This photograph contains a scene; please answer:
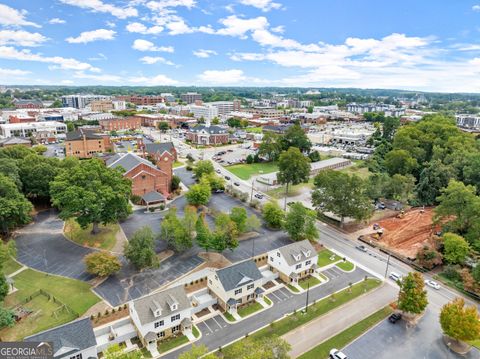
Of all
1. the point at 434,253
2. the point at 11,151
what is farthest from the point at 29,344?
the point at 11,151

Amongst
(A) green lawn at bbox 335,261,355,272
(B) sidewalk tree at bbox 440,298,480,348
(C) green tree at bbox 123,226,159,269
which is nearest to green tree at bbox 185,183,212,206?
(C) green tree at bbox 123,226,159,269

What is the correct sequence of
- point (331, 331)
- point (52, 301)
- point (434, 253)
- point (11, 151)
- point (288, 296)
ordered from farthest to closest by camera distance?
point (11, 151), point (434, 253), point (288, 296), point (52, 301), point (331, 331)

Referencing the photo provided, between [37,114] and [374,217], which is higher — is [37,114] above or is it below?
above

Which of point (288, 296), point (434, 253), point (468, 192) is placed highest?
point (468, 192)

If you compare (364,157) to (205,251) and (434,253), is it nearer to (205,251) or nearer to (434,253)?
(434,253)

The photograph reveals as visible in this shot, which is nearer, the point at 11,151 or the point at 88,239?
the point at 88,239

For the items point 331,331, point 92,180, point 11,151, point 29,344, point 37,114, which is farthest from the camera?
point 37,114

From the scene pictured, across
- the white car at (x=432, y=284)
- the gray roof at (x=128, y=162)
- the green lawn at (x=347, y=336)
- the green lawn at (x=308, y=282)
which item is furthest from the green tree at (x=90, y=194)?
the white car at (x=432, y=284)
